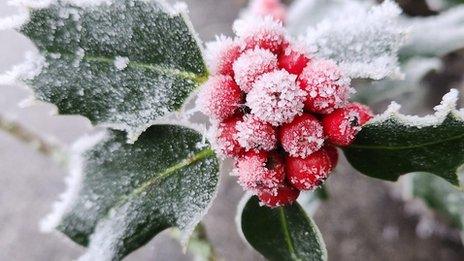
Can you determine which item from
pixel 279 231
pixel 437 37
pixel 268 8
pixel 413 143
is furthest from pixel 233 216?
pixel 413 143

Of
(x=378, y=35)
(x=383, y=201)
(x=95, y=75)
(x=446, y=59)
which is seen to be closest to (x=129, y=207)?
(x=95, y=75)

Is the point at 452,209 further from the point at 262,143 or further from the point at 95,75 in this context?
the point at 95,75

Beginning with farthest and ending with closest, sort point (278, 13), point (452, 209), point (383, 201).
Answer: point (383, 201) < point (278, 13) < point (452, 209)

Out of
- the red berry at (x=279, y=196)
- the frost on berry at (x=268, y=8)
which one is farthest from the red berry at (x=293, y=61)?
the frost on berry at (x=268, y=8)

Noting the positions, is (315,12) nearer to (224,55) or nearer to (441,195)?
(441,195)

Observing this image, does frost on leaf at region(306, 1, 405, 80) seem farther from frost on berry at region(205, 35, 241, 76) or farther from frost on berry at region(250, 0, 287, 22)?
frost on berry at region(250, 0, 287, 22)
